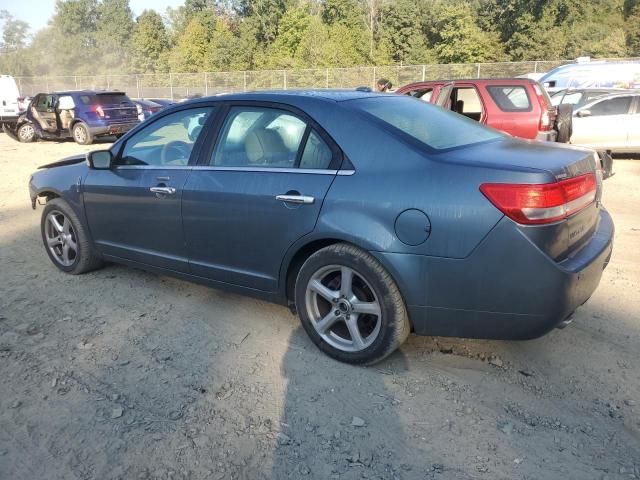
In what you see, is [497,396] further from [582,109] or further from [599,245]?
[582,109]

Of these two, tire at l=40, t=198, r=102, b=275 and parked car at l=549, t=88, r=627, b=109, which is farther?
parked car at l=549, t=88, r=627, b=109

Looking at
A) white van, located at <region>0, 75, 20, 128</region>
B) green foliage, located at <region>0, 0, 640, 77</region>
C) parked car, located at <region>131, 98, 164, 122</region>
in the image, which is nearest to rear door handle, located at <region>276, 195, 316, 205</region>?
parked car, located at <region>131, 98, 164, 122</region>

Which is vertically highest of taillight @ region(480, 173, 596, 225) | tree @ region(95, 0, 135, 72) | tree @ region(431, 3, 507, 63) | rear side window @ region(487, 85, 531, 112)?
tree @ region(95, 0, 135, 72)

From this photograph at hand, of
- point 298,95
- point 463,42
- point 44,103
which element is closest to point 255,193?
point 298,95

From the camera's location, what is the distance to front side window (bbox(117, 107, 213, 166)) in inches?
156

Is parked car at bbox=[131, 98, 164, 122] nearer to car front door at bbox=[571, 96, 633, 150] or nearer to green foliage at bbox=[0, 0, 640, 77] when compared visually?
car front door at bbox=[571, 96, 633, 150]

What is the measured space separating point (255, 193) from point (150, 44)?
231 ft

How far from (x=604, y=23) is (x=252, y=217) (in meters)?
50.4

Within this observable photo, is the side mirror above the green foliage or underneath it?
underneath

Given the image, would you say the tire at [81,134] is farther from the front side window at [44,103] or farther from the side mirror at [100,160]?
the side mirror at [100,160]

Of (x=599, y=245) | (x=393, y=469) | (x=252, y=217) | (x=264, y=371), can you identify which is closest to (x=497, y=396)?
(x=393, y=469)

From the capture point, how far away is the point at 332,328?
345 centimetres

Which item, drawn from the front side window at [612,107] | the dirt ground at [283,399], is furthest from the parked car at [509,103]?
the dirt ground at [283,399]

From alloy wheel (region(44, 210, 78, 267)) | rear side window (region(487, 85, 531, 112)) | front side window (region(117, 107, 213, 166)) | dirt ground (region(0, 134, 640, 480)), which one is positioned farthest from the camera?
rear side window (region(487, 85, 531, 112))
